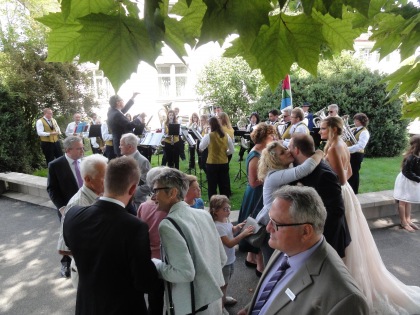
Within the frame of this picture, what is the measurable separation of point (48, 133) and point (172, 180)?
9100 mm

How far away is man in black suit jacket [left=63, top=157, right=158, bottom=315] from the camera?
6.39 feet

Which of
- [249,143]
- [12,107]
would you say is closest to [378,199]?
[249,143]

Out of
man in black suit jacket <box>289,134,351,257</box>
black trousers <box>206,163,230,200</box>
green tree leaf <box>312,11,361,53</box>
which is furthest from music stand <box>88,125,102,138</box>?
green tree leaf <box>312,11,361,53</box>

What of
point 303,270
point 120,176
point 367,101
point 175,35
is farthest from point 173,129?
point 367,101

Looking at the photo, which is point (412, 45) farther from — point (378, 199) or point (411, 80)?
point (378, 199)

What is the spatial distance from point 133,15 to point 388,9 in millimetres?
1162

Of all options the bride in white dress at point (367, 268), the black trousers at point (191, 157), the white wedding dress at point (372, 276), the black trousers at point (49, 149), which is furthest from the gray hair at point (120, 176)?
the black trousers at point (49, 149)

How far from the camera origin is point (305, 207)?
1.91 m

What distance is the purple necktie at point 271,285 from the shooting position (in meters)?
2.03

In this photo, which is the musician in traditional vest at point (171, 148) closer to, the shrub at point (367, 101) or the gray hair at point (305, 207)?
the shrub at point (367, 101)

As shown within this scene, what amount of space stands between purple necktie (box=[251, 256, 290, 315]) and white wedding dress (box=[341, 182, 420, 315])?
1924mm

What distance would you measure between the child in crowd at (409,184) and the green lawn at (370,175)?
192cm

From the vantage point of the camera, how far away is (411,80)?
4.97ft

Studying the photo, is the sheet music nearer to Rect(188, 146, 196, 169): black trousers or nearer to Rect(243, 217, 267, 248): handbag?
Rect(188, 146, 196, 169): black trousers
